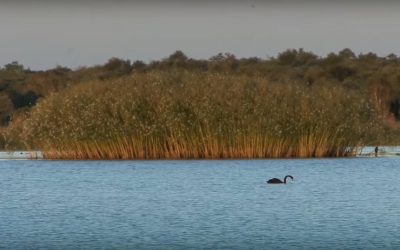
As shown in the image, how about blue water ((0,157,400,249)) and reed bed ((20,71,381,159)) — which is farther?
reed bed ((20,71,381,159))

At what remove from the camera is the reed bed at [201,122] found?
3431cm

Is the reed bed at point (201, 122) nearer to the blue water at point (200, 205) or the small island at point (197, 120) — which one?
the small island at point (197, 120)

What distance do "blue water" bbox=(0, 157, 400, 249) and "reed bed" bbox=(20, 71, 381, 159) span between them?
0.59 meters

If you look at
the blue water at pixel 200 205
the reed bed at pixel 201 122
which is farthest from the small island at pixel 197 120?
the blue water at pixel 200 205

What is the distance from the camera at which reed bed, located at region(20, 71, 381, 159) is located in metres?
34.3

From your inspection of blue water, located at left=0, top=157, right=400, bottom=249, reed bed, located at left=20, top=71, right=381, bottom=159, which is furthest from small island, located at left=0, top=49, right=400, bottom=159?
blue water, located at left=0, top=157, right=400, bottom=249

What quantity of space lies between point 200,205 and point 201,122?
11745 mm

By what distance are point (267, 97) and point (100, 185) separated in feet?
28.6

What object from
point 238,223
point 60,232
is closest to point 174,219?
point 238,223

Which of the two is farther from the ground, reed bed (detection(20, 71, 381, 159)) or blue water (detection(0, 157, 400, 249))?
reed bed (detection(20, 71, 381, 159))

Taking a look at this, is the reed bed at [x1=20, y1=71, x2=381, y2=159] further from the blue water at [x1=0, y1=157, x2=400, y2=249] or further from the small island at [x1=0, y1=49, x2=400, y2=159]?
the blue water at [x1=0, y1=157, x2=400, y2=249]

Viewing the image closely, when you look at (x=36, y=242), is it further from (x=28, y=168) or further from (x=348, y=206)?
(x=28, y=168)

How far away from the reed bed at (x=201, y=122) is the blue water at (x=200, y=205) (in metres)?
0.59

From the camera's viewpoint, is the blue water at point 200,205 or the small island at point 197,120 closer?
the blue water at point 200,205
